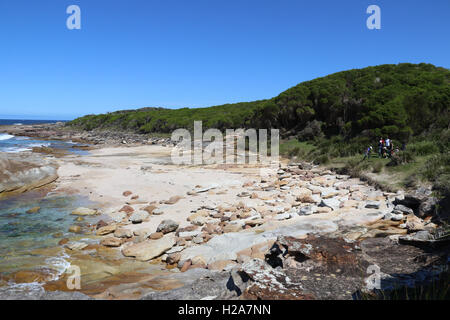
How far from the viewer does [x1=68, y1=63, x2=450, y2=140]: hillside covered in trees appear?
18.0 metres

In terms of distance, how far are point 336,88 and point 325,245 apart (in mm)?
23787

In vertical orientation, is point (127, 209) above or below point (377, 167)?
below

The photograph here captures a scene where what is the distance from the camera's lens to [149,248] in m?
6.75

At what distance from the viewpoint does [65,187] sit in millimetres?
13594

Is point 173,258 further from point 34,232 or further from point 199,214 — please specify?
point 34,232

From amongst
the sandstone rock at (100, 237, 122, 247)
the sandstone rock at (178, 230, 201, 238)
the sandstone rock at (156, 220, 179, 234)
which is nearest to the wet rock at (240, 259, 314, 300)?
the sandstone rock at (178, 230, 201, 238)

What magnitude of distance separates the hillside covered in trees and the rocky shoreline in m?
7.38

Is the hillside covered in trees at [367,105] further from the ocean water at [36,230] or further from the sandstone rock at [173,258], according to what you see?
the ocean water at [36,230]

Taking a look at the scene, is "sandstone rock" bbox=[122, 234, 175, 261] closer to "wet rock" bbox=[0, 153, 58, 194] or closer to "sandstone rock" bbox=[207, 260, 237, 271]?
"sandstone rock" bbox=[207, 260, 237, 271]

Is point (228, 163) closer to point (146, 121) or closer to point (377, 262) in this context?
point (377, 262)

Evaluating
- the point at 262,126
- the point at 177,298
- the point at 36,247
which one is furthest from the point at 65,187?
the point at 262,126

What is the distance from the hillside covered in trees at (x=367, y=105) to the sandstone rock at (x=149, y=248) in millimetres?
15904

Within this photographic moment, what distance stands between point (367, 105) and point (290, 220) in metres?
16.1

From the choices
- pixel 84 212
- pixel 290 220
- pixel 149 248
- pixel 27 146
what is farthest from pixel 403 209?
pixel 27 146
